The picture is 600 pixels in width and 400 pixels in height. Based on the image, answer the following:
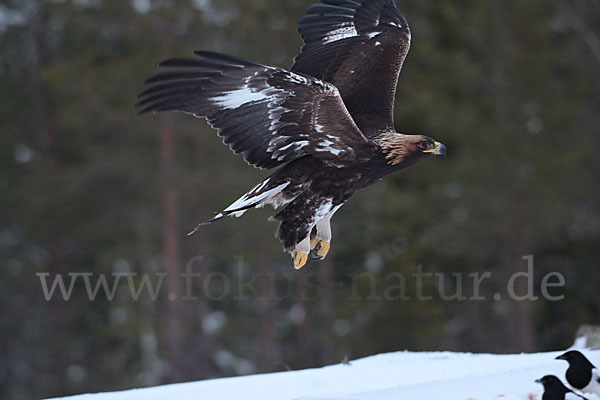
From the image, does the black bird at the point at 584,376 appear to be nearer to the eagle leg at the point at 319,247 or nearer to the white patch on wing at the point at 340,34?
the eagle leg at the point at 319,247

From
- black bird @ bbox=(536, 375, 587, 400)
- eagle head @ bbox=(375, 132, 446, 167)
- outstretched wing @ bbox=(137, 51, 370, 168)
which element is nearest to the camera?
black bird @ bbox=(536, 375, 587, 400)

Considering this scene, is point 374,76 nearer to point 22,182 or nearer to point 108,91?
point 108,91

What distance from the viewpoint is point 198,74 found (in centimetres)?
469

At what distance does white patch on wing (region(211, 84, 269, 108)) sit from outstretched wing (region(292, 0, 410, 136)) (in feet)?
3.37

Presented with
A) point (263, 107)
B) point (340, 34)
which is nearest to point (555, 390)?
point (263, 107)

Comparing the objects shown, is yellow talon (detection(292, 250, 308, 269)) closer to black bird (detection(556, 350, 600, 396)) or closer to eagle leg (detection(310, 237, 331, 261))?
eagle leg (detection(310, 237, 331, 261))

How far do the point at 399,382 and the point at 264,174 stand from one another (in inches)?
315

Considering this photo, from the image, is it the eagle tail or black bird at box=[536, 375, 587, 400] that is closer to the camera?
black bird at box=[536, 375, 587, 400]

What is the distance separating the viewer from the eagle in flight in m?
4.71

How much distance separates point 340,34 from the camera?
6.00 m

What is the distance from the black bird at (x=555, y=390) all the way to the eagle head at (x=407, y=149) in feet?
5.20

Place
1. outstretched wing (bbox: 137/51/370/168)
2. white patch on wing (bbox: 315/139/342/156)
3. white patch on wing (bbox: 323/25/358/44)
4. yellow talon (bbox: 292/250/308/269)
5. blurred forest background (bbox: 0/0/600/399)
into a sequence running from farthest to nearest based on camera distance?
blurred forest background (bbox: 0/0/600/399) < white patch on wing (bbox: 323/25/358/44) < yellow talon (bbox: 292/250/308/269) < white patch on wing (bbox: 315/139/342/156) < outstretched wing (bbox: 137/51/370/168)

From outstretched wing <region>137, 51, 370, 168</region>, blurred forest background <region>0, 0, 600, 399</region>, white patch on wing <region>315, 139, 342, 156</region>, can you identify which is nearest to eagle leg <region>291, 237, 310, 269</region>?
outstretched wing <region>137, 51, 370, 168</region>

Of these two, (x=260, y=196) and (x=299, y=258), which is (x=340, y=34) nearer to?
(x=260, y=196)
